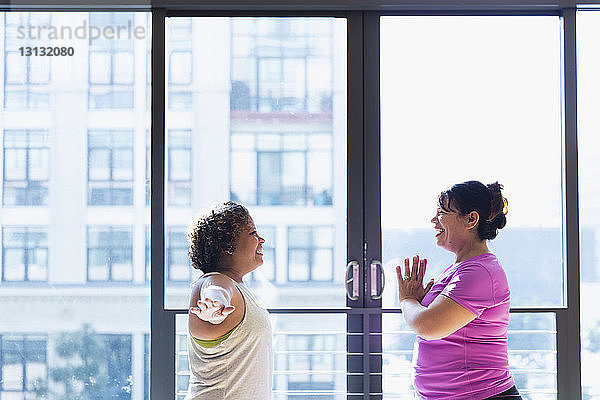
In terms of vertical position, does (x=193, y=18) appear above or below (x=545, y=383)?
above

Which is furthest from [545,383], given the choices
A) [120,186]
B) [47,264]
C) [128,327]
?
[47,264]

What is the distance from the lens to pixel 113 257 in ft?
9.52

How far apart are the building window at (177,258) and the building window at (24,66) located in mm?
763

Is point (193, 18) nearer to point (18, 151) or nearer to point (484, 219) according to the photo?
point (18, 151)

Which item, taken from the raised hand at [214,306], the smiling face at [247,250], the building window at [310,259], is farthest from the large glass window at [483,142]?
the raised hand at [214,306]

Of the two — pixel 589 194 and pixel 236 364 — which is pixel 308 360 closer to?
pixel 236 364

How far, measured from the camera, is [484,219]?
236cm

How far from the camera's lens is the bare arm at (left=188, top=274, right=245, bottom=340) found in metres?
2.01

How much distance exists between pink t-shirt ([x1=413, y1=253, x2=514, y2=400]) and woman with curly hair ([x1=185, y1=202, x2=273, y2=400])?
1.91 ft

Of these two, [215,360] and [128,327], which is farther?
[128,327]

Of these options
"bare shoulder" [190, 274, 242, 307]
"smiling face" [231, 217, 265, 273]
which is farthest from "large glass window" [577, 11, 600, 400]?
"bare shoulder" [190, 274, 242, 307]

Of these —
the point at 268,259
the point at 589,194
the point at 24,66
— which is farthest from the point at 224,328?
the point at 589,194

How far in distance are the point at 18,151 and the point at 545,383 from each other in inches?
93.8

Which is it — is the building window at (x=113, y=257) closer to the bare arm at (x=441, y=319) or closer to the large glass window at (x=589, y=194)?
the bare arm at (x=441, y=319)
